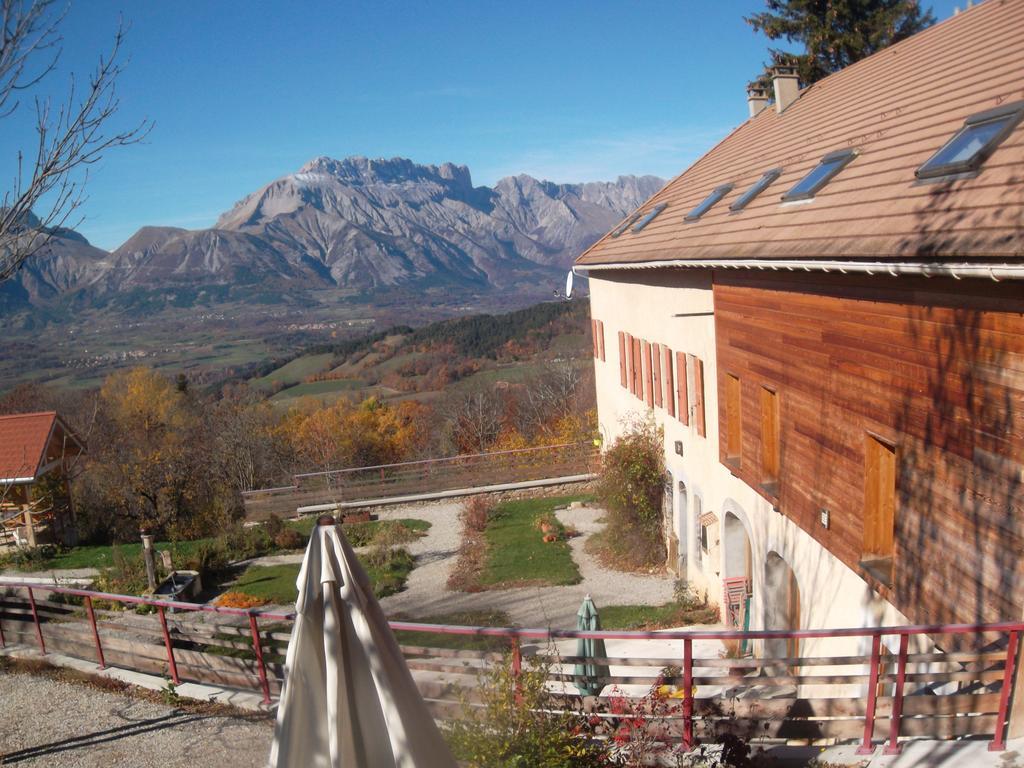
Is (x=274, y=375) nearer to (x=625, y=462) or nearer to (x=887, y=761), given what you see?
(x=625, y=462)

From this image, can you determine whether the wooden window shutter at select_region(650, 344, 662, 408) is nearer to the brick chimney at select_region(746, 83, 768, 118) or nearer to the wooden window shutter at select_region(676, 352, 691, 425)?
the wooden window shutter at select_region(676, 352, 691, 425)

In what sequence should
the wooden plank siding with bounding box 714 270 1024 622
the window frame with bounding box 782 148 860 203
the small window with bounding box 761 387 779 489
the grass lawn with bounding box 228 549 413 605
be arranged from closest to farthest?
the wooden plank siding with bounding box 714 270 1024 622 < the window frame with bounding box 782 148 860 203 < the small window with bounding box 761 387 779 489 < the grass lawn with bounding box 228 549 413 605

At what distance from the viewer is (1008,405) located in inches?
196

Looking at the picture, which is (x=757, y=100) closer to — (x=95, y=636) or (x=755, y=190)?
(x=755, y=190)

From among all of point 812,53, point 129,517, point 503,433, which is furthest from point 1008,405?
point 503,433

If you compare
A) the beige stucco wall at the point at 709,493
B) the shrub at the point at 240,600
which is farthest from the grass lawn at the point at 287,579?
the beige stucco wall at the point at 709,493

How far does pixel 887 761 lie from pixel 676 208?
12716 mm

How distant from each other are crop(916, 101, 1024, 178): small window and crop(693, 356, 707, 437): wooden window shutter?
643cm

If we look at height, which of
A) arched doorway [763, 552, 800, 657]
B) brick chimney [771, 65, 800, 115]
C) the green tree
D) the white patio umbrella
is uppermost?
the green tree

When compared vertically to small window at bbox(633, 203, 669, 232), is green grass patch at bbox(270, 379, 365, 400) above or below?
below

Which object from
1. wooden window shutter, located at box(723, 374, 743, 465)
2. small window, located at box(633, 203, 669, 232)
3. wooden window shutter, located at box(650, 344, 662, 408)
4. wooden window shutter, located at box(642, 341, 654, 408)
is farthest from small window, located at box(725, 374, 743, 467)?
small window, located at box(633, 203, 669, 232)

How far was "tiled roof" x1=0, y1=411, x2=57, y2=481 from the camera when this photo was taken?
21.8 metres

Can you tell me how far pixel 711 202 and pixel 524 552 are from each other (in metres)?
10.7

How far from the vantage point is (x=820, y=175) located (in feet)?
29.4
